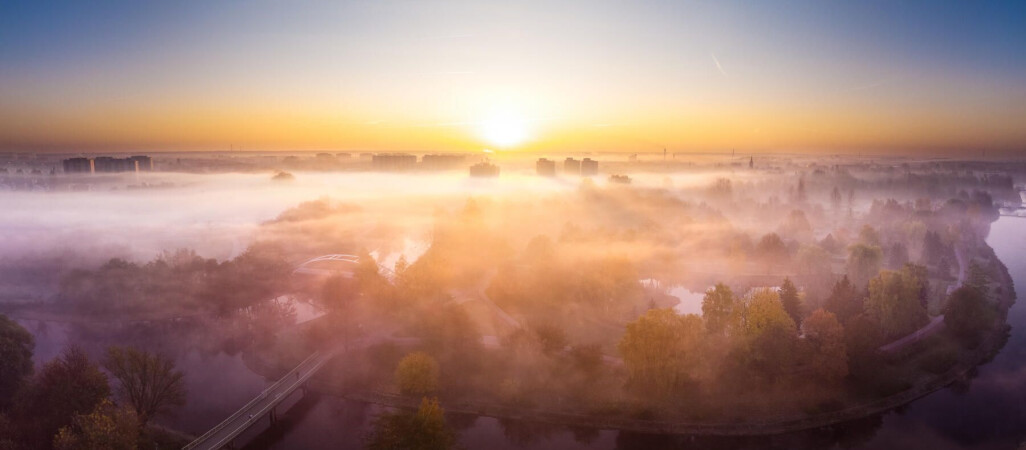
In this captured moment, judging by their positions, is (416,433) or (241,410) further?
(241,410)

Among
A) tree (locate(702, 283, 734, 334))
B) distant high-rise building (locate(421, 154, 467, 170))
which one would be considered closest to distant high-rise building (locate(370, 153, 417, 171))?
distant high-rise building (locate(421, 154, 467, 170))

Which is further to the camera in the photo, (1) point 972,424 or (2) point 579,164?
(2) point 579,164

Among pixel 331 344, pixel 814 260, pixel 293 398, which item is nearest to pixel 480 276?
pixel 331 344

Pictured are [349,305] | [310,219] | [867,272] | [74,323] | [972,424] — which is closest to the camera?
[972,424]

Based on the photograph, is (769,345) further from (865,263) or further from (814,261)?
(865,263)

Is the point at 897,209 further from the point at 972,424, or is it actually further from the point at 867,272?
the point at 972,424

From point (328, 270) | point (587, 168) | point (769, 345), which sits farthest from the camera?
point (587, 168)

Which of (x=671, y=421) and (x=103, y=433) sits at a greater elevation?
(x=103, y=433)

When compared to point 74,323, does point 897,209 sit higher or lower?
higher

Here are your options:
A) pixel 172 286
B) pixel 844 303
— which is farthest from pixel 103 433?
pixel 844 303
